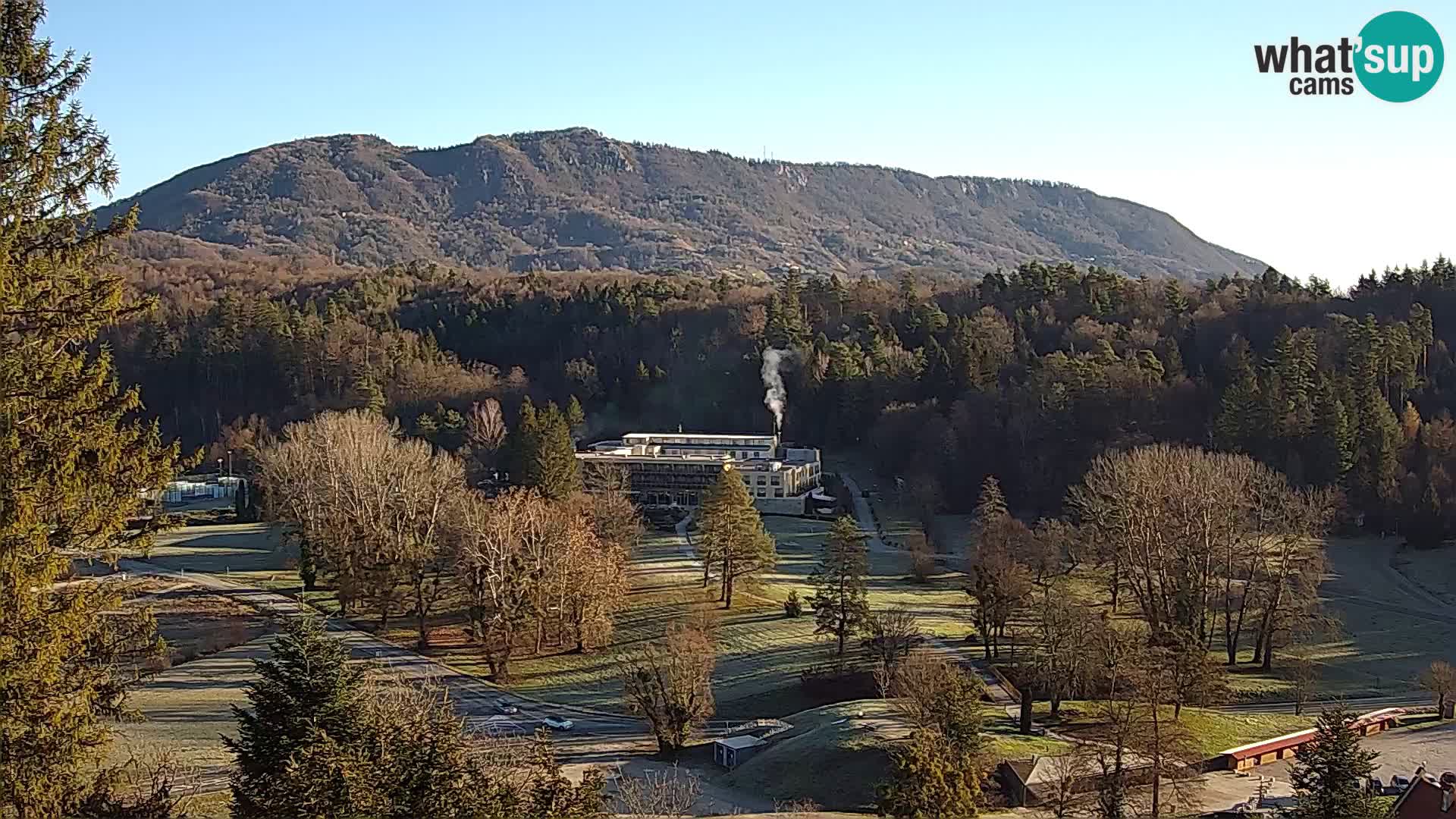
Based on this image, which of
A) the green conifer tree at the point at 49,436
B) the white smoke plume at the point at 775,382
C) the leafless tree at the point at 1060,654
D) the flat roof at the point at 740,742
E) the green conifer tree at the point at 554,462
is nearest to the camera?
the green conifer tree at the point at 49,436

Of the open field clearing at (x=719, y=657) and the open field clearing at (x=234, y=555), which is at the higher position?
the open field clearing at (x=234, y=555)

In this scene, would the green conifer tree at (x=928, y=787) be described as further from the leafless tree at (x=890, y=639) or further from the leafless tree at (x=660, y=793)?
the leafless tree at (x=890, y=639)

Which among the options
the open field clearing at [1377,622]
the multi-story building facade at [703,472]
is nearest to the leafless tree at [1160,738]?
the open field clearing at [1377,622]

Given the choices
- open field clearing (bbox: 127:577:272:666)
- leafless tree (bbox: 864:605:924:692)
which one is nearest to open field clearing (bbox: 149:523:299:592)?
open field clearing (bbox: 127:577:272:666)

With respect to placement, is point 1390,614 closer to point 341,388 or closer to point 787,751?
point 787,751

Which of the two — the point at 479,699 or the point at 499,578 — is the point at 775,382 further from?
the point at 479,699
